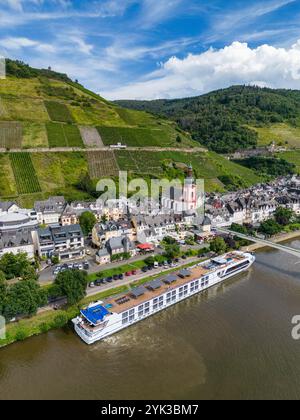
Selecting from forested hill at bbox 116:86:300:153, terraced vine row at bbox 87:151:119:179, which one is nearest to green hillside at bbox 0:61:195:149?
terraced vine row at bbox 87:151:119:179

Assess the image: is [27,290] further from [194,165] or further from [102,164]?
[194,165]

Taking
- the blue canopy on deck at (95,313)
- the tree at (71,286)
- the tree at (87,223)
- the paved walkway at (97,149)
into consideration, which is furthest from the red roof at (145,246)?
the paved walkway at (97,149)

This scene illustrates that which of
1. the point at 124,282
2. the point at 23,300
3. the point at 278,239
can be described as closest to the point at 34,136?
the point at 124,282

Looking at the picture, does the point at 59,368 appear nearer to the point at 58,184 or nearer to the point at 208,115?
the point at 58,184

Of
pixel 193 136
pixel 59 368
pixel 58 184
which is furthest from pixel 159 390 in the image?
pixel 193 136

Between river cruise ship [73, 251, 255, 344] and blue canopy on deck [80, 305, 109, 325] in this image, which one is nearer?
blue canopy on deck [80, 305, 109, 325]

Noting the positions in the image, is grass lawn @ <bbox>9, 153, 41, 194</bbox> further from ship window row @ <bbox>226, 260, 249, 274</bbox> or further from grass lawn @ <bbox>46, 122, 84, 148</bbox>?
ship window row @ <bbox>226, 260, 249, 274</bbox>

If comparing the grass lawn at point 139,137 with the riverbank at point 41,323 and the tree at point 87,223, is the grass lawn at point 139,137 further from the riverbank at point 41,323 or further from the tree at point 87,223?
the riverbank at point 41,323
